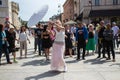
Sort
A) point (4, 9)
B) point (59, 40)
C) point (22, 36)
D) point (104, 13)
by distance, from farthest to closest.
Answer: point (4, 9)
point (104, 13)
point (22, 36)
point (59, 40)

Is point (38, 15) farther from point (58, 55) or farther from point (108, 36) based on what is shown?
point (58, 55)

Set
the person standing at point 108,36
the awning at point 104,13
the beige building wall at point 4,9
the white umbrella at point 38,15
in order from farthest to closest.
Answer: the beige building wall at point 4,9 → the awning at point 104,13 → the white umbrella at point 38,15 → the person standing at point 108,36

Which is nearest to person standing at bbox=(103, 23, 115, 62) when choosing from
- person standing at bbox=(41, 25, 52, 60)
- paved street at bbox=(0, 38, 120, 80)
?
paved street at bbox=(0, 38, 120, 80)

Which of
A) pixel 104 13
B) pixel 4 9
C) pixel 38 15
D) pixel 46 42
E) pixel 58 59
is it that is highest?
pixel 4 9

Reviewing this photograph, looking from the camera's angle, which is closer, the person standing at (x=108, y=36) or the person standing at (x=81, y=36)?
the person standing at (x=108, y=36)

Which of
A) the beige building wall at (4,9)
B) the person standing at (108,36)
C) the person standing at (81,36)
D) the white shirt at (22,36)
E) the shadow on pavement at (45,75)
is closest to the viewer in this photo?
the shadow on pavement at (45,75)

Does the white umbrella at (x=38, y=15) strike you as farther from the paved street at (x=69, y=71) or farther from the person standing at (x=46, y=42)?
the paved street at (x=69, y=71)

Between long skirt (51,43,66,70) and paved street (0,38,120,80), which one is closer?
paved street (0,38,120,80)

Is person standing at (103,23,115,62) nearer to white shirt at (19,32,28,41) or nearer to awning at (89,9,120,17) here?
white shirt at (19,32,28,41)

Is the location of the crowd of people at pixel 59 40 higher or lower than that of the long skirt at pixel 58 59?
higher

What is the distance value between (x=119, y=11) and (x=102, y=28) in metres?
43.8

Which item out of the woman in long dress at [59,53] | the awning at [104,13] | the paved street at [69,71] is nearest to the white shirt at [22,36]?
the paved street at [69,71]

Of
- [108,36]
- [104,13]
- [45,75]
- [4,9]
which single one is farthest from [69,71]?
[4,9]

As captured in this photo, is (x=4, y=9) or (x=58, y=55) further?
(x=4, y=9)
